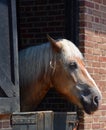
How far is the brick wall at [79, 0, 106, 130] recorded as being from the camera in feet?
26.7

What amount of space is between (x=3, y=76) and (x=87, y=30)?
7.77ft

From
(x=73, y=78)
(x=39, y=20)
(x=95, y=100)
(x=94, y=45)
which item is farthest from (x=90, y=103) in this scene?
(x=39, y=20)

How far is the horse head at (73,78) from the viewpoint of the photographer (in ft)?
22.8

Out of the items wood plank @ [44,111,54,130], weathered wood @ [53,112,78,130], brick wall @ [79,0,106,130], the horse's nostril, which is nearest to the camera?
wood plank @ [44,111,54,130]

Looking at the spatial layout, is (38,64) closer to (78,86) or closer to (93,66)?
(78,86)

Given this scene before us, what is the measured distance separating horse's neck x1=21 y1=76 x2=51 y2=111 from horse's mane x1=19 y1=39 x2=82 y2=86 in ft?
0.33

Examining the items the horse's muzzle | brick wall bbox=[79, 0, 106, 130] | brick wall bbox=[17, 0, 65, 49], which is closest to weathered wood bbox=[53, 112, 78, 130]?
the horse's muzzle

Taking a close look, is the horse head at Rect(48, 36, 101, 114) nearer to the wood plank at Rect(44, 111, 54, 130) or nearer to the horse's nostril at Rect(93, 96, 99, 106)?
the horse's nostril at Rect(93, 96, 99, 106)

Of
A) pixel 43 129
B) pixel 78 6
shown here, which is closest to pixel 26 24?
pixel 78 6

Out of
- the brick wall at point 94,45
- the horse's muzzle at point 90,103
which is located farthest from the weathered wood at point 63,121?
the brick wall at point 94,45

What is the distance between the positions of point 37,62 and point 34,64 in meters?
0.05

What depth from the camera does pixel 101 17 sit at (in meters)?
8.57

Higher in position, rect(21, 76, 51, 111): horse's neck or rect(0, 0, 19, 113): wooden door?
rect(0, 0, 19, 113): wooden door

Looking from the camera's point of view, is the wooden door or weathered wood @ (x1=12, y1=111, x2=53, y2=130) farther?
the wooden door
